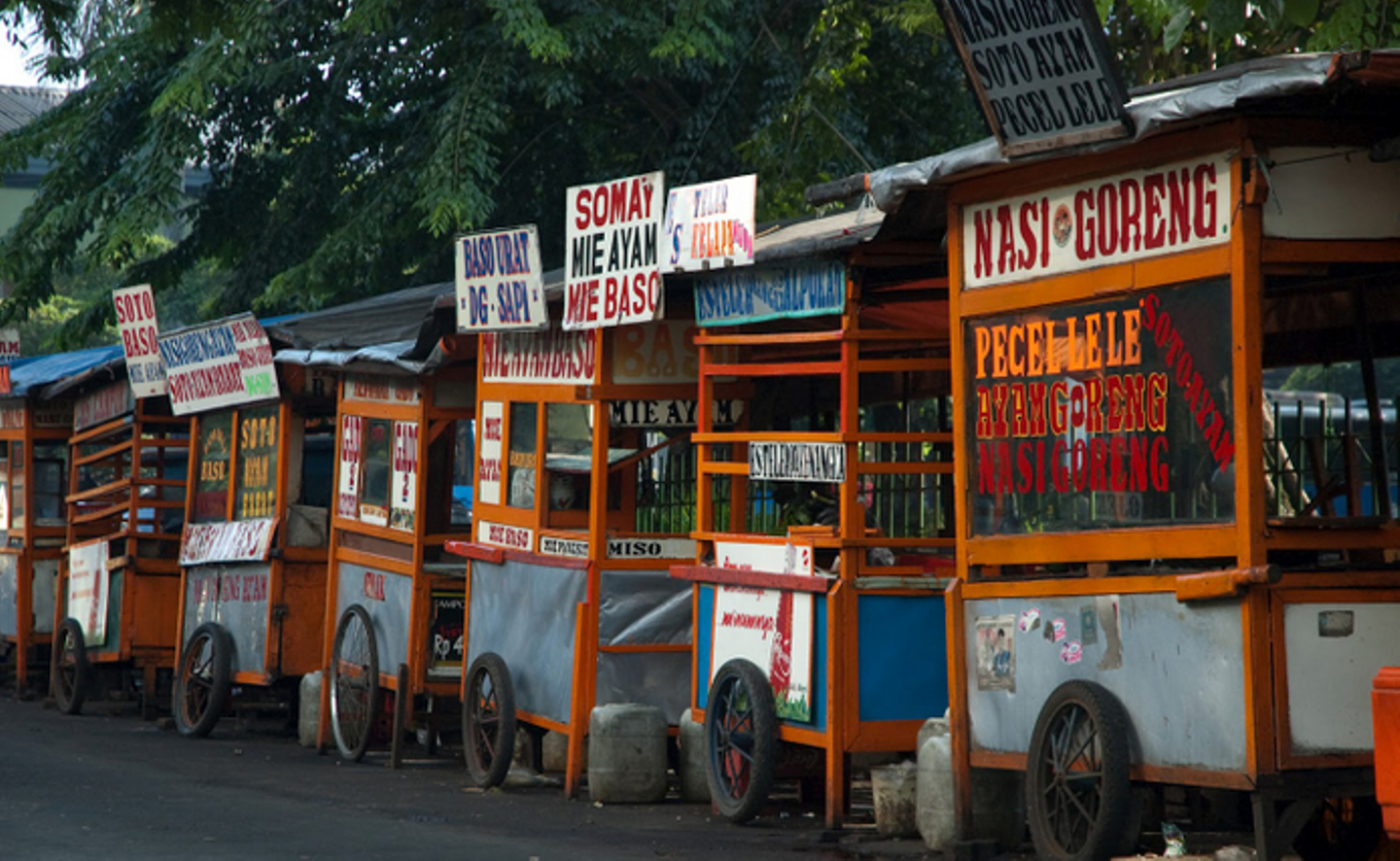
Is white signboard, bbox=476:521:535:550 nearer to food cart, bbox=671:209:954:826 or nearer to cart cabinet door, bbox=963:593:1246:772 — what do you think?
food cart, bbox=671:209:954:826

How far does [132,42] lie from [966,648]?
16.6m

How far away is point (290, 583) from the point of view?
15.0 metres

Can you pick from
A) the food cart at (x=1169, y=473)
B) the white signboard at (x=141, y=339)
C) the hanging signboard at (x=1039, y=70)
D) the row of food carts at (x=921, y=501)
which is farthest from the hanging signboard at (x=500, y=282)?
the white signboard at (x=141, y=339)

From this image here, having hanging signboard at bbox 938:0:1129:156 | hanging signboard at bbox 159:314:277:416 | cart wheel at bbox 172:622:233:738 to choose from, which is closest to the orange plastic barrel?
hanging signboard at bbox 938:0:1129:156

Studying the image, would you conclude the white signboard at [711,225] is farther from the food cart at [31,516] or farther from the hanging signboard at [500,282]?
the food cart at [31,516]

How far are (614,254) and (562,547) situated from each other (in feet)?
6.03

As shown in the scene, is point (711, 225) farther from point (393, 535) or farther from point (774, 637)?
point (393, 535)

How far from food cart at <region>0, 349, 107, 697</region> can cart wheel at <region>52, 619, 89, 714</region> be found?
1.27 metres

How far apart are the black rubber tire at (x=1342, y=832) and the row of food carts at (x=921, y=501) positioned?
0.01m

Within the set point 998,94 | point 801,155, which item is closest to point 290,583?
point 801,155

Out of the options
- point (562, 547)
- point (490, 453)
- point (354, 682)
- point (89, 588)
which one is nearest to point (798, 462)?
point (562, 547)

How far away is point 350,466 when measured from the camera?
14414 mm

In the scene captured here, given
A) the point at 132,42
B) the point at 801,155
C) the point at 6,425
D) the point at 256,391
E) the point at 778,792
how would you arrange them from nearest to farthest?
the point at 778,792 < the point at 256,391 < the point at 801,155 < the point at 6,425 < the point at 132,42

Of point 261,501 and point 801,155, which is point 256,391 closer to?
point 261,501
